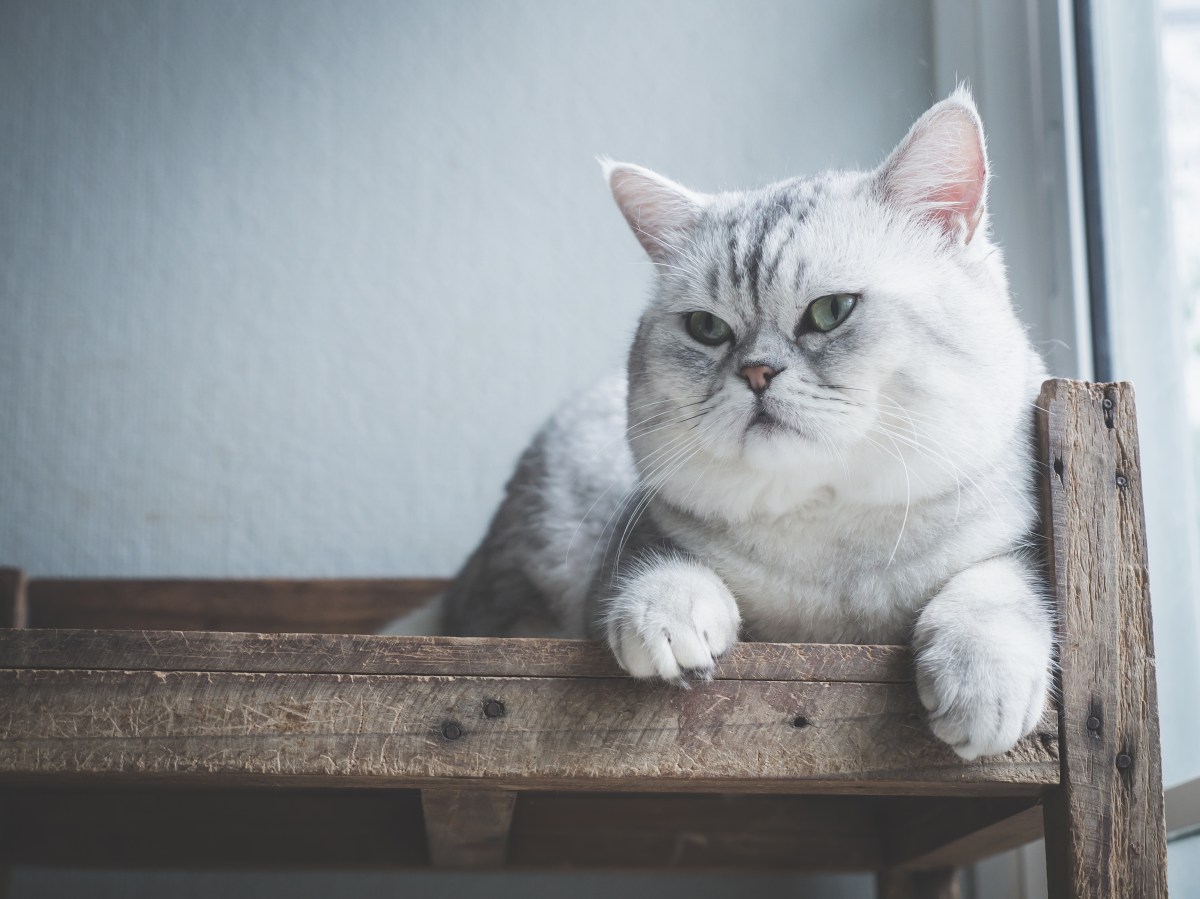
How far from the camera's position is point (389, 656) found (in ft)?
2.80

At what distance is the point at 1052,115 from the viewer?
153cm

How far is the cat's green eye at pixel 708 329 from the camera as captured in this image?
3.44 feet

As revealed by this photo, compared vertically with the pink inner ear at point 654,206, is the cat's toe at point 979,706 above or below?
below

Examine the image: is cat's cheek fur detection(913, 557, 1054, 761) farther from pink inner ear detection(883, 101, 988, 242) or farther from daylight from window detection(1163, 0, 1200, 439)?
daylight from window detection(1163, 0, 1200, 439)

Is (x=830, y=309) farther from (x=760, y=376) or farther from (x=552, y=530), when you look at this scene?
(x=552, y=530)

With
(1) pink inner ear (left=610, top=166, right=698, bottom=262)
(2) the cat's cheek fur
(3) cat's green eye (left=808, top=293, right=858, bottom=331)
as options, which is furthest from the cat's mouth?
(1) pink inner ear (left=610, top=166, right=698, bottom=262)

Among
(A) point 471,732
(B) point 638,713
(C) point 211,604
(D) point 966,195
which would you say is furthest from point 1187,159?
(C) point 211,604

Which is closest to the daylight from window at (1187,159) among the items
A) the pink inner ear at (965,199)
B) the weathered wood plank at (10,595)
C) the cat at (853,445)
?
the cat at (853,445)

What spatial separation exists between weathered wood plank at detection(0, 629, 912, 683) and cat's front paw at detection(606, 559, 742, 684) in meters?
0.02

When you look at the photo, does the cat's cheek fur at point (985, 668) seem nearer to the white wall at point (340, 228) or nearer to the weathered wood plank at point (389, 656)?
the weathered wood plank at point (389, 656)

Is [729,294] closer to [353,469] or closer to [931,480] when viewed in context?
[931,480]

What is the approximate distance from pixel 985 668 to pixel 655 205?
643 mm

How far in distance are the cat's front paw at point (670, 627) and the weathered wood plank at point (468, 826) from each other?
0.87 ft

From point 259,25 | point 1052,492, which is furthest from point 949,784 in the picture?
point 259,25
